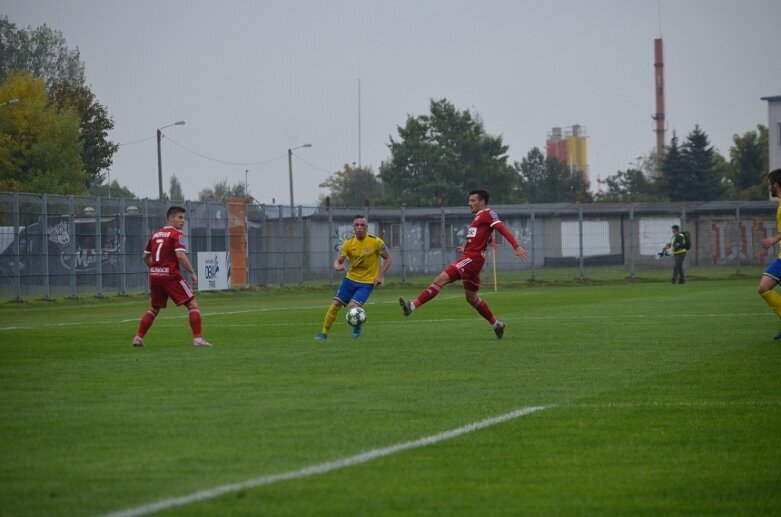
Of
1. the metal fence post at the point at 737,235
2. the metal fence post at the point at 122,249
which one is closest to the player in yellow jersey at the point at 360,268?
the metal fence post at the point at 122,249

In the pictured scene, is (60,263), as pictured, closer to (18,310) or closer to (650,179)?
(18,310)

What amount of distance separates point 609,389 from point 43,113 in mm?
65822

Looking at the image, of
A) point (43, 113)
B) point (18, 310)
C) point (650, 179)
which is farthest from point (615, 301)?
point (650, 179)

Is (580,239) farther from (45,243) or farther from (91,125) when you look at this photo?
(91,125)

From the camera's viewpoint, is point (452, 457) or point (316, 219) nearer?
point (452, 457)

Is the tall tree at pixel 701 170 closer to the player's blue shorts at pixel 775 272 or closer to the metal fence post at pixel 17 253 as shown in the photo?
the metal fence post at pixel 17 253

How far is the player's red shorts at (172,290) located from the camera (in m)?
18.0

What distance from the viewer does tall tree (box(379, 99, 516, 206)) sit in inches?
4215

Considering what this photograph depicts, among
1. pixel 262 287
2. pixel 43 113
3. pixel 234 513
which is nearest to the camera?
pixel 234 513

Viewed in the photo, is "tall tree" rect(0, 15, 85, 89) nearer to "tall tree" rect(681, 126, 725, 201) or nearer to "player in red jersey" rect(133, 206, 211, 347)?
"tall tree" rect(681, 126, 725, 201)

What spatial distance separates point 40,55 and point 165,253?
86.0 meters

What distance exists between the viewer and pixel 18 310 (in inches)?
1299

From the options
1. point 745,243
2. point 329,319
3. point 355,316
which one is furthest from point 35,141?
point 355,316

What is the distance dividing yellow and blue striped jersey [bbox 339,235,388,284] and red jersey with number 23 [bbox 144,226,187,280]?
3.04 meters
